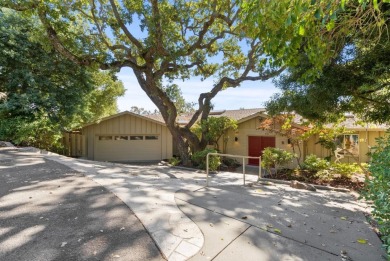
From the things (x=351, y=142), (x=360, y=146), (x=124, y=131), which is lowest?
(x=360, y=146)

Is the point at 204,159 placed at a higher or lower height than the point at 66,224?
higher

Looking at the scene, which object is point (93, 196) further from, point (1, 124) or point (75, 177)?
point (1, 124)

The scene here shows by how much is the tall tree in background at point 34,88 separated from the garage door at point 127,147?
7.28 feet

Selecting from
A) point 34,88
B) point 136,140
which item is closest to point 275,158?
point 136,140

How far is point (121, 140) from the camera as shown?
16.9 m

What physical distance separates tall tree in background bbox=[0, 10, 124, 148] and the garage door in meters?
2.22

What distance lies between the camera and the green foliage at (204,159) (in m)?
11.2

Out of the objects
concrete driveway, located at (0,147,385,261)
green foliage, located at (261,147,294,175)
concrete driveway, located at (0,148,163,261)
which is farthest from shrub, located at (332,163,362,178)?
concrete driveway, located at (0,148,163,261)

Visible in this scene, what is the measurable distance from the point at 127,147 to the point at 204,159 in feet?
23.3

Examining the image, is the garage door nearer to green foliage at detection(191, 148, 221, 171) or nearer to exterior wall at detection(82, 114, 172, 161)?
exterior wall at detection(82, 114, 172, 161)

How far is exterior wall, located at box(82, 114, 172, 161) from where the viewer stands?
54.0ft

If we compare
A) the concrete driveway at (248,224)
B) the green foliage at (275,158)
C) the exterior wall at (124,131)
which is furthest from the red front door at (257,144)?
the concrete driveway at (248,224)

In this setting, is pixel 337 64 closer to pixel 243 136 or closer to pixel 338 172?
pixel 338 172

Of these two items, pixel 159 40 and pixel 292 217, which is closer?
pixel 292 217
